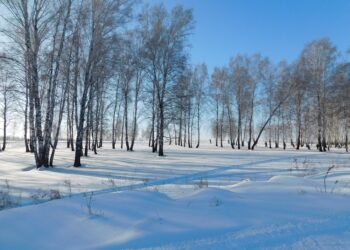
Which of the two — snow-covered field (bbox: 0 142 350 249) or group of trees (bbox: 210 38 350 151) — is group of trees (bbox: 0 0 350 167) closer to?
group of trees (bbox: 210 38 350 151)

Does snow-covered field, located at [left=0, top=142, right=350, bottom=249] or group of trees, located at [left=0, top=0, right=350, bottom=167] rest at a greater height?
group of trees, located at [left=0, top=0, right=350, bottom=167]

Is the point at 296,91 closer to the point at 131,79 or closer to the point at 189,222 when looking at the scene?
the point at 131,79

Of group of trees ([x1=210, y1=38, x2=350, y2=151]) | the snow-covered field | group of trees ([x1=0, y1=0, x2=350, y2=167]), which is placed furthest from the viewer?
group of trees ([x1=210, y1=38, x2=350, y2=151])

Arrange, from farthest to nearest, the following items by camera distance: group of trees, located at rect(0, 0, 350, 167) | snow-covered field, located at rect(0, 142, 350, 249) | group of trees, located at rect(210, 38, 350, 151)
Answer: group of trees, located at rect(210, 38, 350, 151)
group of trees, located at rect(0, 0, 350, 167)
snow-covered field, located at rect(0, 142, 350, 249)

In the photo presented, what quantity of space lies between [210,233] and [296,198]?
74.6 inches

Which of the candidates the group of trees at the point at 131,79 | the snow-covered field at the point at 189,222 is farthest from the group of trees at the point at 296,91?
the snow-covered field at the point at 189,222

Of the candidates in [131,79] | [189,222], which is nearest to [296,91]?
[131,79]

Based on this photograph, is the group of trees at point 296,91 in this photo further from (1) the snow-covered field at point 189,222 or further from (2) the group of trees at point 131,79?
(1) the snow-covered field at point 189,222

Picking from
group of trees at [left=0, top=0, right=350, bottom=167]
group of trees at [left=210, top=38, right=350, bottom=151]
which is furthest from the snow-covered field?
group of trees at [left=210, top=38, right=350, bottom=151]

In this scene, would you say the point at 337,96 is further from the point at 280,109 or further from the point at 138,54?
the point at 138,54

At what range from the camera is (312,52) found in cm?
3328

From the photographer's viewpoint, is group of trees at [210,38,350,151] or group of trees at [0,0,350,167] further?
group of trees at [210,38,350,151]

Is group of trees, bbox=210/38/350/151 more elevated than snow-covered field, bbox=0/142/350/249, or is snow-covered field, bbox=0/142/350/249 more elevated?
group of trees, bbox=210/38/350/151

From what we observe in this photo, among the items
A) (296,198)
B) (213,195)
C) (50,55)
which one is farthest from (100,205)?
(50,55)
